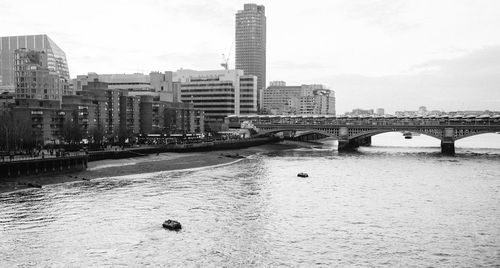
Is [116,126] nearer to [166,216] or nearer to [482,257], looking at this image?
[166,216]

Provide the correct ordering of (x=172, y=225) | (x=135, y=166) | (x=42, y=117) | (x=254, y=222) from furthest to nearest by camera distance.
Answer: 1. (x=42, y=117)
2. (x=135, y=166)
3. (x=254, y=222)
4. (x=172, y=225)

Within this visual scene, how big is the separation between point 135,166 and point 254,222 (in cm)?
4761

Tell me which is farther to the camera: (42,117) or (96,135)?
(96,135)

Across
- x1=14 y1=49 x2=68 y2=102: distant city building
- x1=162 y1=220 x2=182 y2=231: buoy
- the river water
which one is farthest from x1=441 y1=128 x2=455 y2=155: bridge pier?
x1=162 y1=220 x2=182 y2=231: buoy

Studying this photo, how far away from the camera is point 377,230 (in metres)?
49.6

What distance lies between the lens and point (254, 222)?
5194cm

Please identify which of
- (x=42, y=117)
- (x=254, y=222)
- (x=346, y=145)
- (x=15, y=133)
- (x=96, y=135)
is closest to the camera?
(x=254, y=222)

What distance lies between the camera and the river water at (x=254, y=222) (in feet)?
133

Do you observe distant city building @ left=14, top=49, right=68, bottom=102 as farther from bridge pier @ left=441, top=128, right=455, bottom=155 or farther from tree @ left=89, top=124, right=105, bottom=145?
bridge pier @ left=441, top=128, right=455, bottom=155

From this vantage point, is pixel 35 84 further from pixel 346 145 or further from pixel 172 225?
pixel 172 225

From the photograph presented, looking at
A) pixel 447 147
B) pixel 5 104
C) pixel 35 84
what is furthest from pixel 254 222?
pixel 35 84

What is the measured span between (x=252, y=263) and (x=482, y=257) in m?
17.4

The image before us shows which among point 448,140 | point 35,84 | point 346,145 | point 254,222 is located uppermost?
point 35,84

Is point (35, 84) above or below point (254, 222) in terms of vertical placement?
above
